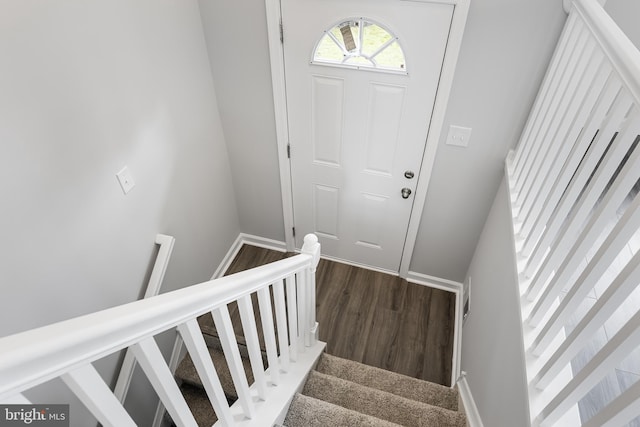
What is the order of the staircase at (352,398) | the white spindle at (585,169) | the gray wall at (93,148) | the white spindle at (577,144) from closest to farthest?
the white spindle at (585,169), the white spindle at (577,144), the gray wall at (93,148), the staircase at (352,398)

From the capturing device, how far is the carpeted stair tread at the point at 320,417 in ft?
5.87

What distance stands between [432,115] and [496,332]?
1.25 metres

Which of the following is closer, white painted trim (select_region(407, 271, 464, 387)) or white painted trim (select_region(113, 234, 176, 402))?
white painted trim (select_region(113, 234, 176, 402))

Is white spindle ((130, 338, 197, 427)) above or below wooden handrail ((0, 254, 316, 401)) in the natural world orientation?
below

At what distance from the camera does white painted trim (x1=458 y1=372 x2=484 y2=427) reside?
6.34ft

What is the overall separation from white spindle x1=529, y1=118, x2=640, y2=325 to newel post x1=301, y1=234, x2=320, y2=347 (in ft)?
2.94

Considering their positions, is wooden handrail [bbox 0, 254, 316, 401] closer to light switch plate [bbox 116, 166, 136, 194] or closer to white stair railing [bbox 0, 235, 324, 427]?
white stair railing [bbox 0, 235, 324, 427]

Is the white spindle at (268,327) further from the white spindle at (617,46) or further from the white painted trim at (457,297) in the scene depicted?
the white painted trim at (457,297)

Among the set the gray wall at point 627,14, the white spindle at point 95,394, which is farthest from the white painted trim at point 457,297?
the white spindle at point 95,394

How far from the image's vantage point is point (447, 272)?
3.09 m

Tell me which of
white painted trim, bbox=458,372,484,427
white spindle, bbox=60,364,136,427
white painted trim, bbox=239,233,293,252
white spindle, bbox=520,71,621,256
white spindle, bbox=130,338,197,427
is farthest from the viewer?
white painted trim, bbox=239,233,293,252

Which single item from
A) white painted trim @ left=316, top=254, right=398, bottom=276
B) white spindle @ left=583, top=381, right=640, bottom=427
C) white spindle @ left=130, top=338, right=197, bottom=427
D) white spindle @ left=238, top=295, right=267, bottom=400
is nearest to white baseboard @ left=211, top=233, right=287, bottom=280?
white painted trim @ left=316, top=254, right=398, bottom=276

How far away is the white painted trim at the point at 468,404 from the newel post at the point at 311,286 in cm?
88

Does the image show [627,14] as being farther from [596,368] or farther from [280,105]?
[280,105]
